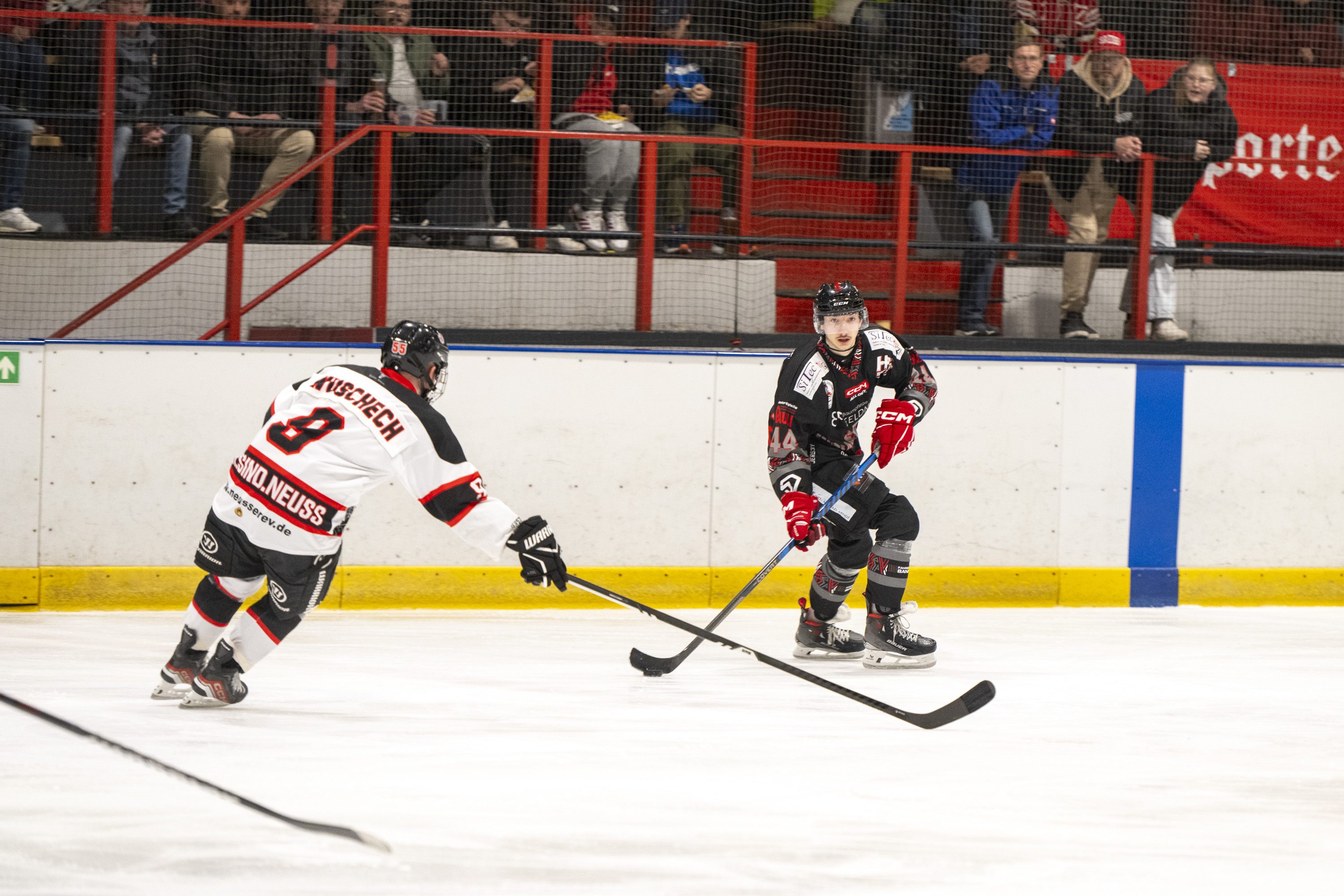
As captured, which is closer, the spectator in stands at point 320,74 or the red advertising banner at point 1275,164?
the spectator in stands at point 320,74

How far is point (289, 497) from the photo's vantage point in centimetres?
390

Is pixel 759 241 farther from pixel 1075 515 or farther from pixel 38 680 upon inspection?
pixel 38 680

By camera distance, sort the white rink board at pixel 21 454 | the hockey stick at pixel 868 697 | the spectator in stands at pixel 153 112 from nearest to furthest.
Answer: the hockey stick at pixel 868 697 → the white rink board at pixel 21 454 → the spectator in stands at pixel 153 112

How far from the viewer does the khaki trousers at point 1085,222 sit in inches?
271

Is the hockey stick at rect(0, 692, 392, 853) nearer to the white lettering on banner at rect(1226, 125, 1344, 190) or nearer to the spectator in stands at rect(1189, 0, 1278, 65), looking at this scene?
the white lettering on banner at rect(1226, 125, 1344, 190)

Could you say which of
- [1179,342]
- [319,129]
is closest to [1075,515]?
[1179,342]

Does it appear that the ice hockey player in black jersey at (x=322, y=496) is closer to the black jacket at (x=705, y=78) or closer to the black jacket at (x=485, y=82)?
the black jacket at (x=485, y=82)

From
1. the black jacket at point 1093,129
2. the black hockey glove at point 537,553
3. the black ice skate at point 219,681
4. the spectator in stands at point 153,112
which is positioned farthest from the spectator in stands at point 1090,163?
the black ice skate at point 219,681

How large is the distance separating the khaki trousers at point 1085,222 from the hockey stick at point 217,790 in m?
4.94

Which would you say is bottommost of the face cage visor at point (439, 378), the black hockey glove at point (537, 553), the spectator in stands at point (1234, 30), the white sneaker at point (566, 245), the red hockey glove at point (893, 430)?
the black hockey glove at point (537, 553)

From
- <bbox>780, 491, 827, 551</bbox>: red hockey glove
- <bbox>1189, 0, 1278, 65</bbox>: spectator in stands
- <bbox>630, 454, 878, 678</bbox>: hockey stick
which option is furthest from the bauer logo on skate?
<bbox>1189, 0, 1278, 65</bbox>: spectator in stands

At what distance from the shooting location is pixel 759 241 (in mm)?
6539

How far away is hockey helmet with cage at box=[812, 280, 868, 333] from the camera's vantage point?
4.86 meters

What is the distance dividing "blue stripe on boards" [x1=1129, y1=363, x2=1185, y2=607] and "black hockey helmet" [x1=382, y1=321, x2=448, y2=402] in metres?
3.43
